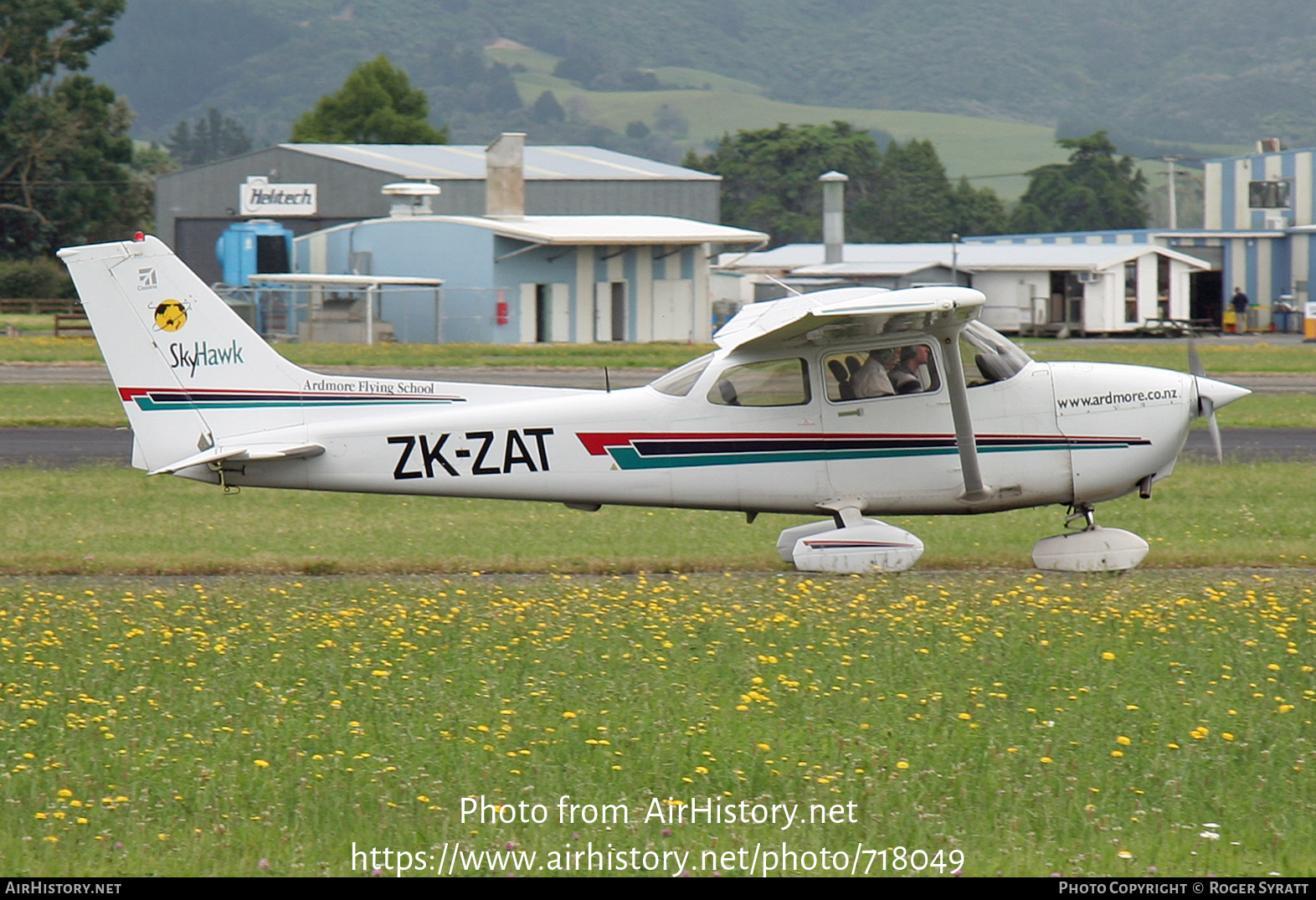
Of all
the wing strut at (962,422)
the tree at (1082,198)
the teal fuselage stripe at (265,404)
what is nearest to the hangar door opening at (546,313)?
the teal fuselage stripe at (265,404)

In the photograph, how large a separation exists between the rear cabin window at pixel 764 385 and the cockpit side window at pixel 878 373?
215 mm

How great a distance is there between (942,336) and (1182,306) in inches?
1832

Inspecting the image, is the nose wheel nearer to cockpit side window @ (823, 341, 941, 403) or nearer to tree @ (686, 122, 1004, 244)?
cockpit side window @ (823, 341, 941, 403)

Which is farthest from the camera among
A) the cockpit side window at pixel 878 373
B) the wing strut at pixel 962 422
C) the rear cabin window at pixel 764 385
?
the rear cabin window at pixel 764 385

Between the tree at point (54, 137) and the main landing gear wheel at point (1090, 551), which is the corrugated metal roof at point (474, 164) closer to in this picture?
the tree at point (54, 137)

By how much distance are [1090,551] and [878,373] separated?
7.15 ft

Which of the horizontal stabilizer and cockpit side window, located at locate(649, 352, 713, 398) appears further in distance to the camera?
cockpit side window, located at locate(649, 352, 713, 398)

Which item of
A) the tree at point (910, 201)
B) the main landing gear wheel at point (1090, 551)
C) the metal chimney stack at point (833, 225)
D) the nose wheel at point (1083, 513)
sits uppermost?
the tree at point (910, 201)

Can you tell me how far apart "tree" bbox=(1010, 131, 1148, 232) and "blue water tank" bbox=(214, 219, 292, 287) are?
200 ft

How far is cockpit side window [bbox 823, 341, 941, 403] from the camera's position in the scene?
11359 mm

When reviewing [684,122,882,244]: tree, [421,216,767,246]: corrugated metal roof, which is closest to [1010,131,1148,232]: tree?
[684,122,882,244]: tree

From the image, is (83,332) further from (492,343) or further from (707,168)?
(707,168)

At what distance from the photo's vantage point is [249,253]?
49312 millimetres

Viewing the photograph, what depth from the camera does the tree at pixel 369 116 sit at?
87312 mm
